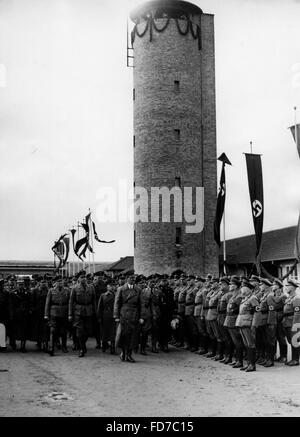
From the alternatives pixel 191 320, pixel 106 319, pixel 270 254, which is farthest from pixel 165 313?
pixel 270 254

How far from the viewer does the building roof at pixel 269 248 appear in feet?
104

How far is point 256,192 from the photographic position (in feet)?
64.2

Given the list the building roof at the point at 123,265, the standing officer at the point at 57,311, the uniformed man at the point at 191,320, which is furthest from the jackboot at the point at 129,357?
the building roof at the point at 123,265

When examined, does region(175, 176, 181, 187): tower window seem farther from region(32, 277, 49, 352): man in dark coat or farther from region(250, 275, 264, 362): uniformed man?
region(250, 275, 264, 362): uniformed man

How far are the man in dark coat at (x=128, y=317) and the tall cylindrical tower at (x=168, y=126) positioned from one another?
67.5ft

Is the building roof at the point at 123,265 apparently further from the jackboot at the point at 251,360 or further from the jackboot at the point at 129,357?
the jackboot at the point at 251,360

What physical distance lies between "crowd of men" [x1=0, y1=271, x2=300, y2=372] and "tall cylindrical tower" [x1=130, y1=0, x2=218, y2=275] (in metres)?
16.6

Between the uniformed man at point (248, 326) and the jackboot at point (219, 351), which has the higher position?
the uniformed man at point (248, 326)

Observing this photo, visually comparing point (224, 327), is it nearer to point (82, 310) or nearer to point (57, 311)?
point (82, 310)

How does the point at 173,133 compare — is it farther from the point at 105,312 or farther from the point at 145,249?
the point at 105,312

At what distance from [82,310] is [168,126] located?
2223cm

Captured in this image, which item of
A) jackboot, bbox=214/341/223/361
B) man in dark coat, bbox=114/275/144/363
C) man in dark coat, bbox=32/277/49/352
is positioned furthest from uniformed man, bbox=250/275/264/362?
man in dark coat, bbox=32/277/49/352
